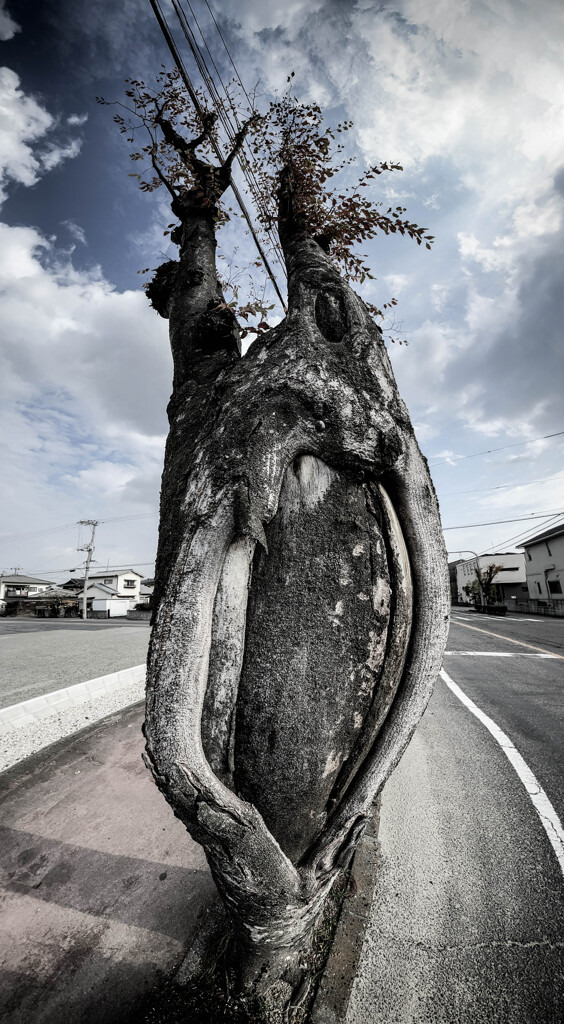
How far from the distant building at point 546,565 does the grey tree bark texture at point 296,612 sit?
117ft

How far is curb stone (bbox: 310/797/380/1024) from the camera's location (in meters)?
1.56

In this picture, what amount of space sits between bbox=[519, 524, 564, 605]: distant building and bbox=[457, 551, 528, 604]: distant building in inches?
232

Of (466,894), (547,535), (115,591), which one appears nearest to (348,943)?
(466,894)

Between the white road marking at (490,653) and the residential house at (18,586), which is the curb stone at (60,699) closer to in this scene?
the white road marking at (490,653)

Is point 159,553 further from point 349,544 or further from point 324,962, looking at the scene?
point 324,962

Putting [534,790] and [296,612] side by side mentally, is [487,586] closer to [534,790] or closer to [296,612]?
[534,790]

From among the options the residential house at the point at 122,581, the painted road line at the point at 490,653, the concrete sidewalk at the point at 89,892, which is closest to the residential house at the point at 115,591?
the residential house at the point at 122,581

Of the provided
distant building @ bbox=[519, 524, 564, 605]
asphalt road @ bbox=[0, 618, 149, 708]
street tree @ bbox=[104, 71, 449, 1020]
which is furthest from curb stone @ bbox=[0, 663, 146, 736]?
distant building @ bbox=[519, 524, 564, 605]

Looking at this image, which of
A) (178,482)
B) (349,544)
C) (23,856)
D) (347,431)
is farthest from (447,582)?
(23,856)

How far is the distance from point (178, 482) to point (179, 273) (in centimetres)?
Answer: 161

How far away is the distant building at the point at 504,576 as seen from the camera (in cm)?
4588

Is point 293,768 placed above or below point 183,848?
above

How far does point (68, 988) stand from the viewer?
1721mm

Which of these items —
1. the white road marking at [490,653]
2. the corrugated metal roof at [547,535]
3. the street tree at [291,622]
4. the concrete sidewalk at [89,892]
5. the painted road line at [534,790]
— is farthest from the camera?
the corrugated metal roof at [547,535]
